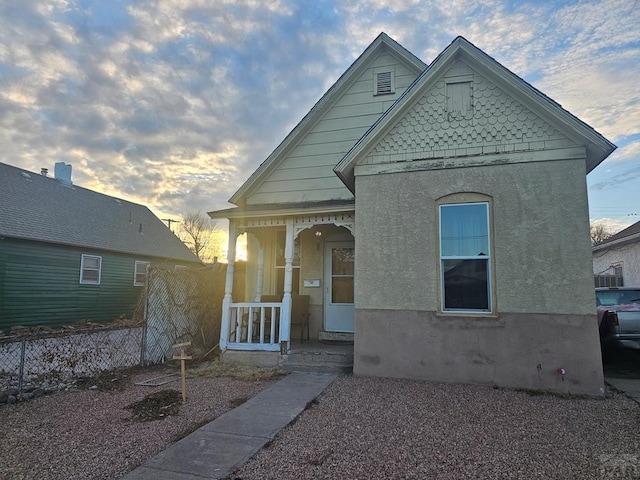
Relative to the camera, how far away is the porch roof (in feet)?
25.1

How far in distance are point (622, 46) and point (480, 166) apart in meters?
4.86

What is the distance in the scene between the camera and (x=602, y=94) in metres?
8.87

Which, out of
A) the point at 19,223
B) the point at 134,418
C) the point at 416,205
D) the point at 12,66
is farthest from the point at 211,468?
the point at 19,223

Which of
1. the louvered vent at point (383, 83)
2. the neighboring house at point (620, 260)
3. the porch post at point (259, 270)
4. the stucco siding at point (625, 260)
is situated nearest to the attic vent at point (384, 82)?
the louvered vent at point (383, 83)

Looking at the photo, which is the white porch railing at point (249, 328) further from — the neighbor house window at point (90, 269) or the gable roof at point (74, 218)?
the neighbor house window at point (90, 269)

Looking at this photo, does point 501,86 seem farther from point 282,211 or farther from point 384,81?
point 282,211

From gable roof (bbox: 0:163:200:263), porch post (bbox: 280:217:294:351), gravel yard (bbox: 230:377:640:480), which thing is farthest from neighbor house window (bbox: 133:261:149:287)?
gravel yard (bbox: 230:377:640:480)

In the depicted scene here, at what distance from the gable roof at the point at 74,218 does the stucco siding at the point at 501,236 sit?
41.4 ft

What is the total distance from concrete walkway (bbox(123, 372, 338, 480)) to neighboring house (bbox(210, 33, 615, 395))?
1.64 meters

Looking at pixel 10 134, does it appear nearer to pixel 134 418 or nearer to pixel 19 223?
pixel 19 223

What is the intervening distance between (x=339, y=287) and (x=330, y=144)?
11.6ft

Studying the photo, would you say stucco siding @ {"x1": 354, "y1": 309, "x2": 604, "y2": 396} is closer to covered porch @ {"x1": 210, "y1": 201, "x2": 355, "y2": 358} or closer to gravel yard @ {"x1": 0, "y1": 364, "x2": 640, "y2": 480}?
gravel yard @ {"x1": 0, "y1": 364, "x2": 640, "y2": 480}

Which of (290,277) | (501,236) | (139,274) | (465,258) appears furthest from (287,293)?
(139,274)

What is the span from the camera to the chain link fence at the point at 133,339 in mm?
6242
